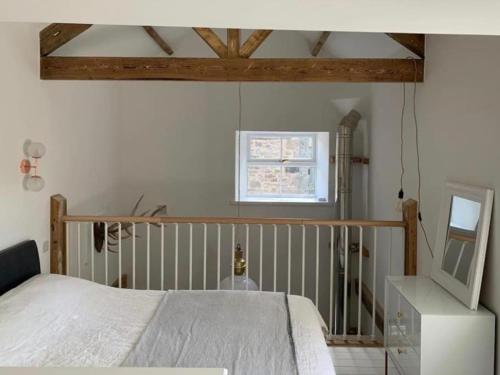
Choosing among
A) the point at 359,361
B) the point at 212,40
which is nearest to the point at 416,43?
the point at 212,40

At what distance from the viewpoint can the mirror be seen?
272 cm

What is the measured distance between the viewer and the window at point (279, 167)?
6078mm

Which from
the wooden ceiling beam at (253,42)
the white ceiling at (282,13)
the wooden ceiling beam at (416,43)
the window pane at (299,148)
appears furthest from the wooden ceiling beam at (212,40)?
the window pane at (299,148)

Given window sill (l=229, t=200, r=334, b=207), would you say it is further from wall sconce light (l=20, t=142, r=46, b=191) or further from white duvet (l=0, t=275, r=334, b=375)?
white duvet (l=0, t=275, r=334, b=375)

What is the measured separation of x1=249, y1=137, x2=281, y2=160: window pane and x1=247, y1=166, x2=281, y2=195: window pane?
0.14 metres

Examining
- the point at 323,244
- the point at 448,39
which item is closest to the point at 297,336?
the point at 448,39

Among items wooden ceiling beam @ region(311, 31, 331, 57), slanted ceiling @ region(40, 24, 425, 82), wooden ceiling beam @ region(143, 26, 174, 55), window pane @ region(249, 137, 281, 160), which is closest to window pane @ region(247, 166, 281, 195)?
window pane @ region(249, 137, 281, 160)

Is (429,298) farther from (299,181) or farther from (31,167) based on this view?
(299,181)

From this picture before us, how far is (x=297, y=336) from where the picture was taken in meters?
2.34

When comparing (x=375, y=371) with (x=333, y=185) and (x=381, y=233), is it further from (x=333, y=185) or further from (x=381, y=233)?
(x=333, y=185)

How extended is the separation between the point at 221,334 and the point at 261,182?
3.83 m

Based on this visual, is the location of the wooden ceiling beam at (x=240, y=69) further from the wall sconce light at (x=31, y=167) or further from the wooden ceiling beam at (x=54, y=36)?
the wall sconce light at (x=31, y=167)

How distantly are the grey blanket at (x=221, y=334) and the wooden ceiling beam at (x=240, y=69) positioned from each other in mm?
1681

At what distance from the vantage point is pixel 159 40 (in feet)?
17.4
